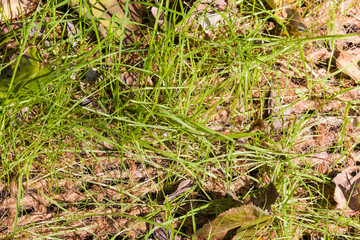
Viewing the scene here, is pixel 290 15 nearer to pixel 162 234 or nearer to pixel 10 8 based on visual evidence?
pixel 162 234

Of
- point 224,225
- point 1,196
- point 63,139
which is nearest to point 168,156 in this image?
point 224,225

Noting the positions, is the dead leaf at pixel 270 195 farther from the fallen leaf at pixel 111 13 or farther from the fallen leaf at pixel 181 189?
the fallen leaf at pixel 111 13

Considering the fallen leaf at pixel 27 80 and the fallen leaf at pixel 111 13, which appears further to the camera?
the fallen leaf at pixel 111 13

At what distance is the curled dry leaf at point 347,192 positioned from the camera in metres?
1.72

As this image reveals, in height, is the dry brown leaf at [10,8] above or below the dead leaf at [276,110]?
above

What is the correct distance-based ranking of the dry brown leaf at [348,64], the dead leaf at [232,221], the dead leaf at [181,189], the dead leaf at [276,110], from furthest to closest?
the dry brown leaf at [348,64], the dead leaf at [276,110], the dead leaf at [181,189], the dead leaf at [232,221]

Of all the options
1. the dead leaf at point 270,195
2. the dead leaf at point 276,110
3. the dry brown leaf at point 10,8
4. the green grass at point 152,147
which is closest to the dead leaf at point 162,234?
the green grass at point 152,147

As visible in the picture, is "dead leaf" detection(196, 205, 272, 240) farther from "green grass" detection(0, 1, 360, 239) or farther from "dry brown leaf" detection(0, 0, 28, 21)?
"dry brown leaf" detection(0, 0, 28, 21)

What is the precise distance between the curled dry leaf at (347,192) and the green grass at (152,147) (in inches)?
1.8

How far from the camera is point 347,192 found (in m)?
1.74

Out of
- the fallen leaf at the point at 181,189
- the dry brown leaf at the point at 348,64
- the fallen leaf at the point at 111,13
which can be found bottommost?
the fallen leaf at the point at 181,189

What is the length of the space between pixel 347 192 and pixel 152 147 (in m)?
1.07

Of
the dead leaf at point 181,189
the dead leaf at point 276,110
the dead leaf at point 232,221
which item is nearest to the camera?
the dead leaf at point 232,221

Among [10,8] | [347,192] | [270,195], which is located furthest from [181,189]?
[10,8]
